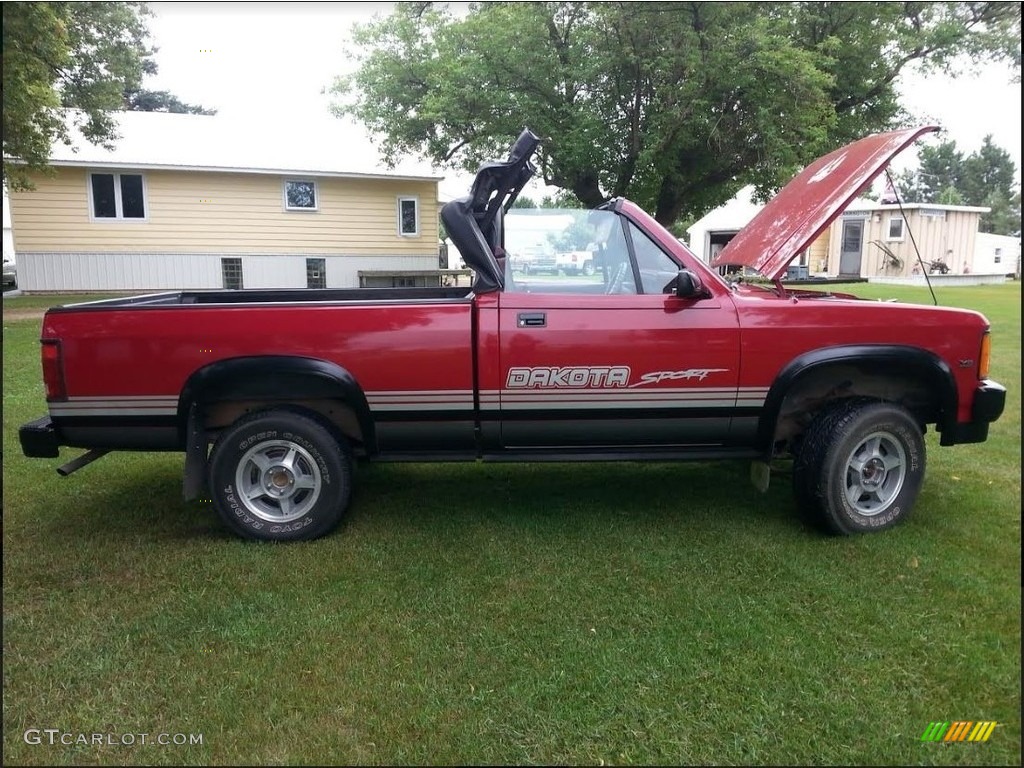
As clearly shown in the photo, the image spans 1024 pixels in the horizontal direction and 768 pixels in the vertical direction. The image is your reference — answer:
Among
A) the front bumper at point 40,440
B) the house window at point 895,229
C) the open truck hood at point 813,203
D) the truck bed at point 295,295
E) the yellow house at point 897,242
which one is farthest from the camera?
the house window at point 895,229

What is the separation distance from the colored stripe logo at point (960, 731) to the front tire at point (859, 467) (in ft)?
5.09

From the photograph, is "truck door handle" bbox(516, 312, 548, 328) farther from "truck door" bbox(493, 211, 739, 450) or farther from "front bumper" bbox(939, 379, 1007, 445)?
"front bumper" bbox(939, 379, 1007, 445)

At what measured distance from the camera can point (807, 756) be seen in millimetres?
2447

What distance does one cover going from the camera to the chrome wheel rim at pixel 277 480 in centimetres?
404

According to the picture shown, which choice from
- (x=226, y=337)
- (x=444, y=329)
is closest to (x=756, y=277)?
(x=444, y=329)

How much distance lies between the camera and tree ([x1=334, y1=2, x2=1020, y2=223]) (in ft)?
42.0

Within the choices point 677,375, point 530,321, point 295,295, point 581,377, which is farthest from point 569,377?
point 295,295

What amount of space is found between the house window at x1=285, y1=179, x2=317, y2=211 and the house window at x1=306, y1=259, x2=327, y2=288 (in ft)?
4.55

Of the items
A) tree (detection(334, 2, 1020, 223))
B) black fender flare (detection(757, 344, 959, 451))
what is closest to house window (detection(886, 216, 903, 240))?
tree (detection(334, 2, 1020, 223))

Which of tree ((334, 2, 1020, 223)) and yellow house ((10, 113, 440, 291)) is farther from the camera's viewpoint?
yellow house ((10, 113, 440, 291))

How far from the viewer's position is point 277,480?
4.10 meters

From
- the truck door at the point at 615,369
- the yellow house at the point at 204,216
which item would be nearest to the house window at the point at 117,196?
the yellow house at the point at 204,216

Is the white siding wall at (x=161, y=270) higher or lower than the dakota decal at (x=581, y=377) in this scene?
higher

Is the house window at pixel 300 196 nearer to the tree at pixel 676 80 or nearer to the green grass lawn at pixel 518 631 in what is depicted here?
the tree at pixel 676 80
